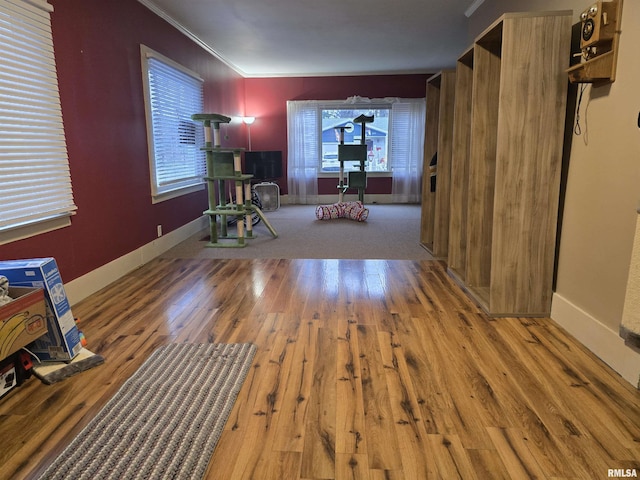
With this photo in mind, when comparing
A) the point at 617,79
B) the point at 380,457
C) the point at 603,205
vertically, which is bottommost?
the point at 380,457

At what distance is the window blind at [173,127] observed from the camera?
4344 millimetres

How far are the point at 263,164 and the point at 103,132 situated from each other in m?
4.43

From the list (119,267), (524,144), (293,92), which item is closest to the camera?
(524,144)

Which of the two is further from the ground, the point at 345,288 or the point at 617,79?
the point at 617,79

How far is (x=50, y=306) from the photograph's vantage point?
1993 mm

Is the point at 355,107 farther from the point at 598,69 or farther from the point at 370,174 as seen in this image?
the point at 598,69

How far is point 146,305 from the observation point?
296cm

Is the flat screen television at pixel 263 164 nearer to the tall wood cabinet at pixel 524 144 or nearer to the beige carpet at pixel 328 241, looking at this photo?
the beige carpet at pixel 328 241

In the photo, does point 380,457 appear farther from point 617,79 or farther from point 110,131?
point 110,131

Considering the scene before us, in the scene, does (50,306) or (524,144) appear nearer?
(50,306)

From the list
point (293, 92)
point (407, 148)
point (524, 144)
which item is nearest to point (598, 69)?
point (524, 144)

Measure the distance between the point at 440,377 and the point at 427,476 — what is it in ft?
2.15

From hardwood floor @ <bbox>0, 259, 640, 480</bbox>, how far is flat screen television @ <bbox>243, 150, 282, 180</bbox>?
476cm

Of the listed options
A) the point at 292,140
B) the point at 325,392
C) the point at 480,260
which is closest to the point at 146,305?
the point at 325,392
